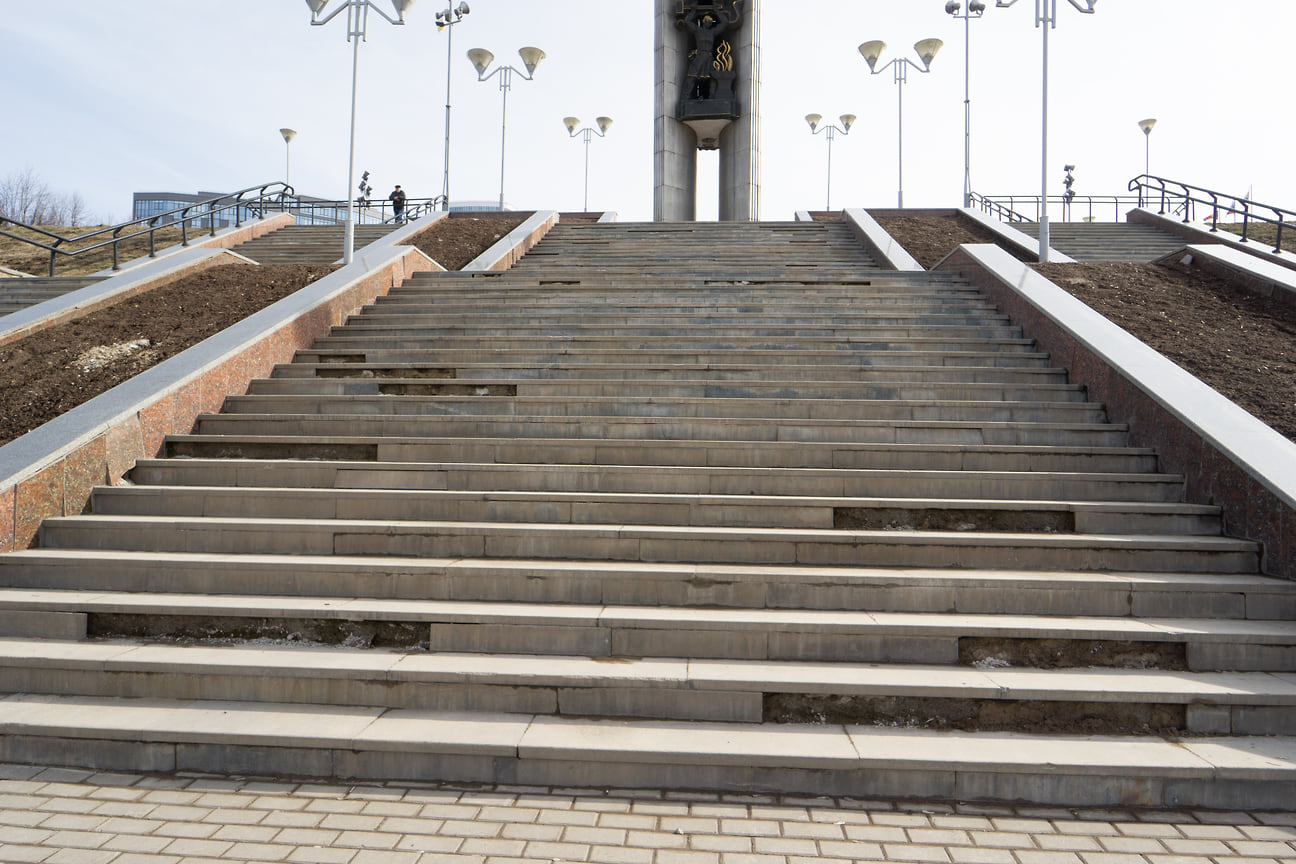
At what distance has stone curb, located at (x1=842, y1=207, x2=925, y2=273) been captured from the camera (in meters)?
12.0

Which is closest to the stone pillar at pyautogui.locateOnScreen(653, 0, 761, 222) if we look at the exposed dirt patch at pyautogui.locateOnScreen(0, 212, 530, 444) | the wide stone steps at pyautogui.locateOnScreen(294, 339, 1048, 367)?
the exposed dirt patch at pyautogui.locateOnScreen(0, 212, 530, 444)

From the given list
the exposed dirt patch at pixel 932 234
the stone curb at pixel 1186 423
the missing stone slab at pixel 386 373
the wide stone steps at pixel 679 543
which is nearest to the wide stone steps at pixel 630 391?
the missing stone slab at pixel 386 373

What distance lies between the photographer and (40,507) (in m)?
5.12

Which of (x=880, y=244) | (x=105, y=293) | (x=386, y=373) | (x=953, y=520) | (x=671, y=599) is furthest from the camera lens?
(x=880, y=244)

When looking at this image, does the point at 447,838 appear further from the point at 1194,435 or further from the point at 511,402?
the point at 1194,435

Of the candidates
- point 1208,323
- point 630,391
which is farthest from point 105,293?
point 1208,323

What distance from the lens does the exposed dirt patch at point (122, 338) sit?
6.84m

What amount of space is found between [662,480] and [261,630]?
265 cm

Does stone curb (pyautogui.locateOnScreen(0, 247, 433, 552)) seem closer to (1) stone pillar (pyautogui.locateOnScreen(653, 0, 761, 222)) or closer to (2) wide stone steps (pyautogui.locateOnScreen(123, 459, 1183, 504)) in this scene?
(2) wide stone steps (pyautogui.locateOnScreen(123, 459, 1183, 504))

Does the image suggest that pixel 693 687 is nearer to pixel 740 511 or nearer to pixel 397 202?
pixel 740 511

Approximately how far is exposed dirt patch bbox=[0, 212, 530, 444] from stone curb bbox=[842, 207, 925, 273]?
27.2 ft

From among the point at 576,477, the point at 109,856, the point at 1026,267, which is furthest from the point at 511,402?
the point at 1026,267

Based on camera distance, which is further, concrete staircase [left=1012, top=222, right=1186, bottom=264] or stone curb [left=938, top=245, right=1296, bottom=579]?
concrete staircase [left=1012, top=222, right=1186, bottom=264]

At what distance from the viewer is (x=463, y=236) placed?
1702cm
